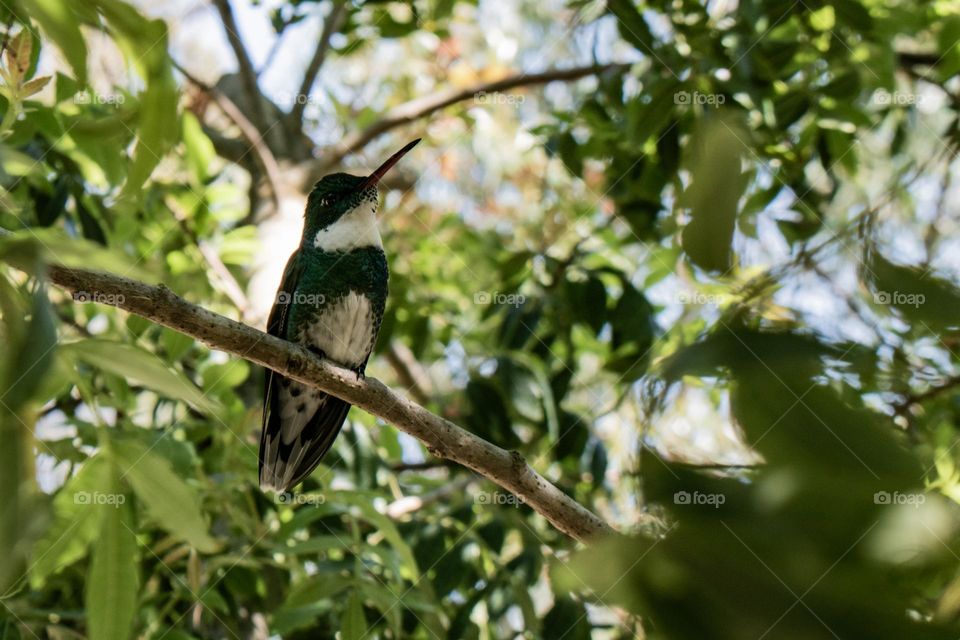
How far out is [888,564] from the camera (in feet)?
1.69

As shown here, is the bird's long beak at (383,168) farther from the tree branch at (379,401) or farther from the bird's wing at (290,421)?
the tree branch at (379,401)

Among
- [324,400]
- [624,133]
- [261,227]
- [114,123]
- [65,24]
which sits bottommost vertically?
[324,400]

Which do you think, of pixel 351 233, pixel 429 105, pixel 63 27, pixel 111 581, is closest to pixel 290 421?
pixel 351 233

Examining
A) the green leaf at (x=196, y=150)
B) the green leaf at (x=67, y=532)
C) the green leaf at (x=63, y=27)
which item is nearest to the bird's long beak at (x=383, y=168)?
the green leaf at (x=196, y=150)

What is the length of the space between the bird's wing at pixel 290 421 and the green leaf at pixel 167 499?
265cm

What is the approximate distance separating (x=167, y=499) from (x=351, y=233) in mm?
3386

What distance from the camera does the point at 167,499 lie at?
3.33 ft

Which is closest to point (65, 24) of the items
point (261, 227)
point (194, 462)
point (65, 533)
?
point (65, 533)

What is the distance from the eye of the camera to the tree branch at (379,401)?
7.15 feet

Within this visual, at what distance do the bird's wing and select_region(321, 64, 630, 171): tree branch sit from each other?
96 cm

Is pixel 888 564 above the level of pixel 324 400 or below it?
above

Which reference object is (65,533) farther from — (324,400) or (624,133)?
(624,133)

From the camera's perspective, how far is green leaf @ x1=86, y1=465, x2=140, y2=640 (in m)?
1.04

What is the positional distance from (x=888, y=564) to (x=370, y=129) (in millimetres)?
4714
